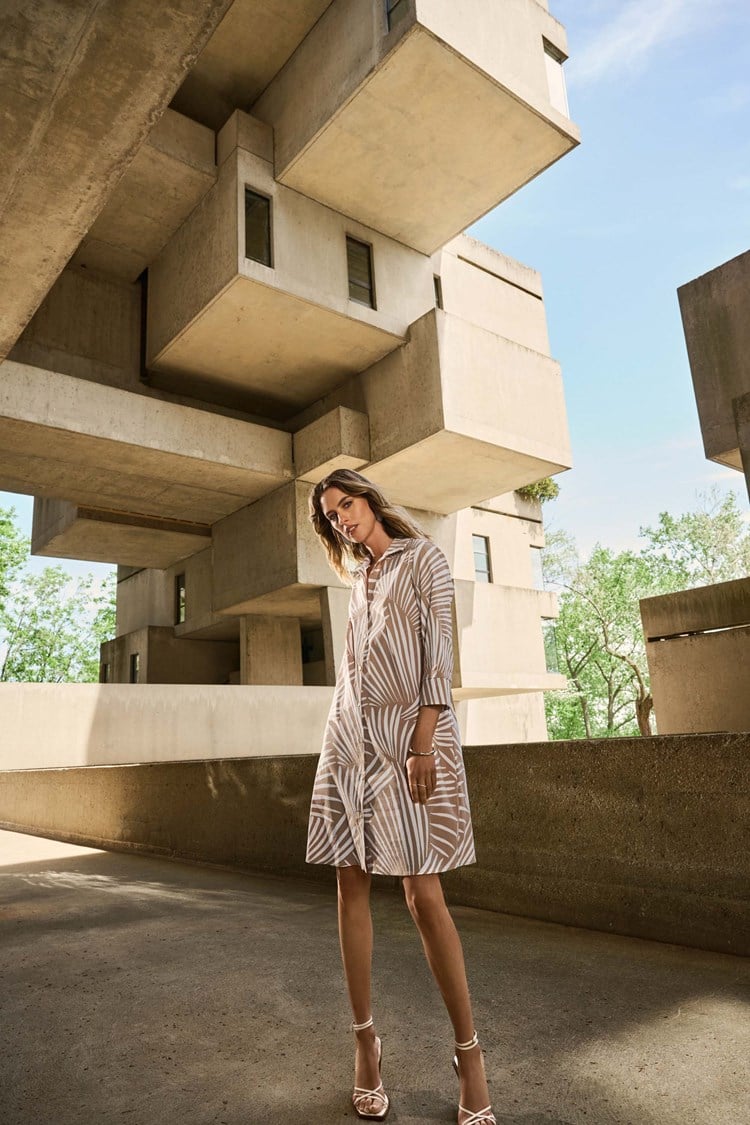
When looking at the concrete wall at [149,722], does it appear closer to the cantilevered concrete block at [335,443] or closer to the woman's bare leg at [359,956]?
the cantilevered concrete block at [335,443]

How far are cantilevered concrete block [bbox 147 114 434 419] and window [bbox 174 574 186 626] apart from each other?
7.19m

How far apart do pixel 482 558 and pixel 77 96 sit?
72.2 ft

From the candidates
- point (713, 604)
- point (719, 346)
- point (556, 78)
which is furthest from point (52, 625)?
point (713, 604)

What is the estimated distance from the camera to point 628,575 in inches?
1566

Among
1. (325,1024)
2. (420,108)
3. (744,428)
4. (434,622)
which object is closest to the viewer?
(434,622)

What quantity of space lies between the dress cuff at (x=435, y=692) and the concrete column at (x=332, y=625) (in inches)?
641

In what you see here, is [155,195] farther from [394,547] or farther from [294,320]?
[394,547]

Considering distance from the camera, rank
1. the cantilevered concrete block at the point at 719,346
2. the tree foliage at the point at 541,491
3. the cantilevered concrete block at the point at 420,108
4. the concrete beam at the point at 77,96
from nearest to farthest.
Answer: the concrete beam at the point at 77,96
the cantilevered concrete block at the point at 719,346
the cantilevered concrete block at the point at 420,108
the tree foliage at the point at 541,491

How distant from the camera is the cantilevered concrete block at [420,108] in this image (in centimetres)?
1357

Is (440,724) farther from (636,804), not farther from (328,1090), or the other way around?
(636,804)

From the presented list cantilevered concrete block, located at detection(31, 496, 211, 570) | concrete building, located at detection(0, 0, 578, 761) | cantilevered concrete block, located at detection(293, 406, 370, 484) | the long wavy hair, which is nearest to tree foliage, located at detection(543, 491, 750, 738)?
concrete building, located at detection(0, 0, 578, 761)

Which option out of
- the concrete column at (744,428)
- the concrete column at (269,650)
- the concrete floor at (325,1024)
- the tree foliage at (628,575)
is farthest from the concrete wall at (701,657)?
the tree foliage at (628,575)

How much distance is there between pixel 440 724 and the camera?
2252 millimetres

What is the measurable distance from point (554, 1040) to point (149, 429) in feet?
50.3
